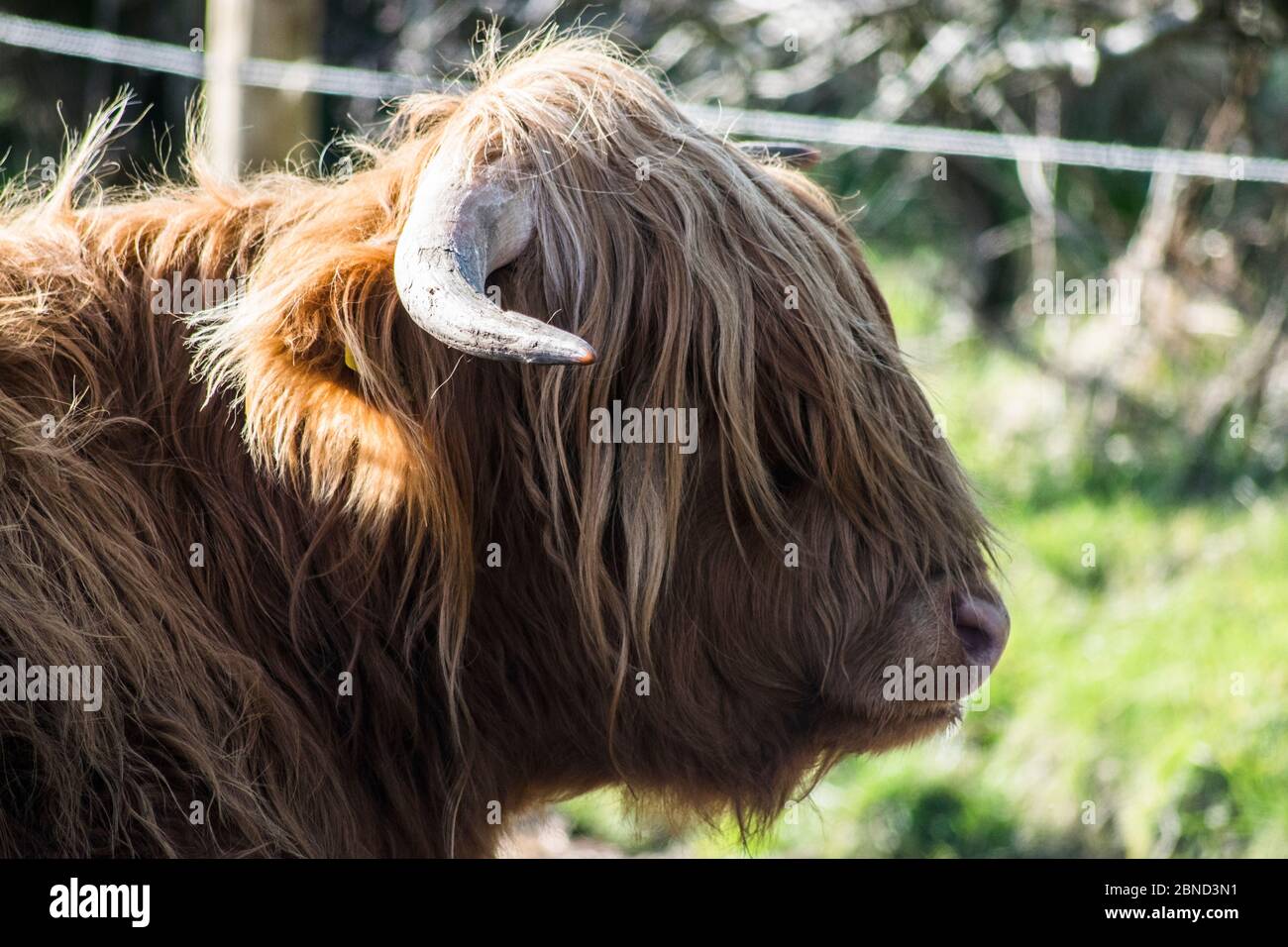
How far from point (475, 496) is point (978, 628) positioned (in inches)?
34.9

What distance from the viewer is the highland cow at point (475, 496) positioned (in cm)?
196

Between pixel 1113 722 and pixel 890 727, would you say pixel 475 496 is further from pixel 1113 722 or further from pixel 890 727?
pixel 1113 722

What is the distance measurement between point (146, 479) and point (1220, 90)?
665 centimetres

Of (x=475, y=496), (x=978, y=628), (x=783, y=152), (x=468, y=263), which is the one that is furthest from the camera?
(x=783, y=152)

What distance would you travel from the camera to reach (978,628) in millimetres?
2266

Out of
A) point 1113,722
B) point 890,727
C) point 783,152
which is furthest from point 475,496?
point 1113,722

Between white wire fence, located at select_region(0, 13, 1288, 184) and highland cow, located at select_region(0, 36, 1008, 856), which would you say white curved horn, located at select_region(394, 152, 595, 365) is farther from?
white wire fence, located at select_region(0, 13, 1288, 184)

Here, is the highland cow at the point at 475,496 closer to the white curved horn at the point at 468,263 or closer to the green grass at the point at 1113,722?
the white curved horn at the point at 468,263

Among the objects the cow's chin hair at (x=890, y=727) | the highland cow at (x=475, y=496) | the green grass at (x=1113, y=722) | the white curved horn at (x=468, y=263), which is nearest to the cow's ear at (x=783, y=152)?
the highland cow at (x=475, y=496)

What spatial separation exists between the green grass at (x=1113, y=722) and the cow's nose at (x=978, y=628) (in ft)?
5.68

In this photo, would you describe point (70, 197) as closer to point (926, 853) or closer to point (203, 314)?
point (203, 314)

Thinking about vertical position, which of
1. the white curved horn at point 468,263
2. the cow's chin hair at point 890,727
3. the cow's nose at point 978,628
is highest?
the white curved horn at point 468,263

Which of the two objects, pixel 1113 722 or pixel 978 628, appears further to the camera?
pixel 1113 722

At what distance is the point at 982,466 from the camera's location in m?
6.60
